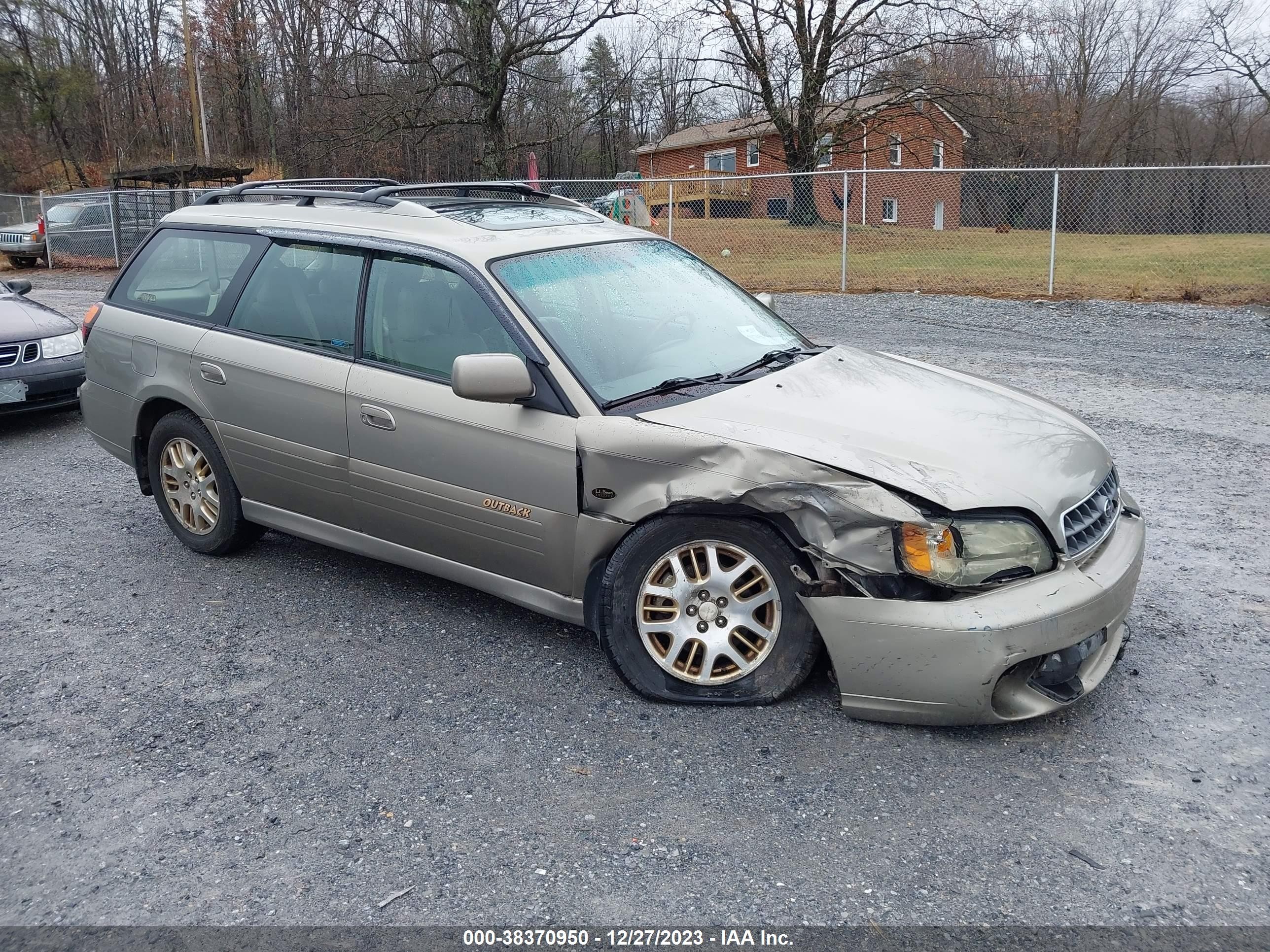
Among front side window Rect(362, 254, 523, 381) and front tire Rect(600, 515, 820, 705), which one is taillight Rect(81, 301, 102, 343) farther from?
front tire Rect(600, 515, 820, 705)

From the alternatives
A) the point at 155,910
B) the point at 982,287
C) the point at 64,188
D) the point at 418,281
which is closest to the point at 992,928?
the point at 155,910

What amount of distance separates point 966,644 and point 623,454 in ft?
4.15

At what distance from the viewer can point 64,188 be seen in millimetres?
46906

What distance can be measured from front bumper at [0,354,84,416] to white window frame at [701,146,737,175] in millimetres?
38520

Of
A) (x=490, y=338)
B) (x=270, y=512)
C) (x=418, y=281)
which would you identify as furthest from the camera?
(x=270, y=512)

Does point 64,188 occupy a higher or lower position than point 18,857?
higher

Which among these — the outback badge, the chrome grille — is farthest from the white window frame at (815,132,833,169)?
the outback badge

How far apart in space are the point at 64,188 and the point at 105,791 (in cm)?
5191

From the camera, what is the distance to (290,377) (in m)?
4.45

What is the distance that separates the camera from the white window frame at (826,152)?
93.6 ft

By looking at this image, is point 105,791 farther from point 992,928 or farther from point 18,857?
point 992,928

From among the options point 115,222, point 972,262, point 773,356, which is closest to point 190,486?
point 773,356

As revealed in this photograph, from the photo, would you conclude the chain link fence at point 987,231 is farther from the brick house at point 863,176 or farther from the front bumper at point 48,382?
the front bumper at point 48,382

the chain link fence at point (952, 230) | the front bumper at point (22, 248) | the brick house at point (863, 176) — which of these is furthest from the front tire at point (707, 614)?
the front bumper at point (22, 248)
